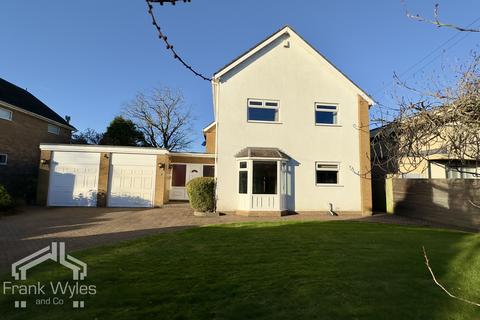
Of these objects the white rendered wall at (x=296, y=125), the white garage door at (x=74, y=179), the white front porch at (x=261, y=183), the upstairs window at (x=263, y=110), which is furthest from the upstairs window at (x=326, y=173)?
the white garage door at (x=74, y=179)

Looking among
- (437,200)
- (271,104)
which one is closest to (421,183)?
(437,200)

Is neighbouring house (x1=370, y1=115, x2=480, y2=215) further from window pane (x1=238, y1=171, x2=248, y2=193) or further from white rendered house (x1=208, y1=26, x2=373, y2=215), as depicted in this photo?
window pane (x1=238, y1=171, x2=248, y2=193)

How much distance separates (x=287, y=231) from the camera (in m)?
9.27

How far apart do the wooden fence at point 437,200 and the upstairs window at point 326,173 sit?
10.4 feet

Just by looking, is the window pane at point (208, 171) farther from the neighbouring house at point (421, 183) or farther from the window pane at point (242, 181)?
the neighbouring house at point (421, 183)

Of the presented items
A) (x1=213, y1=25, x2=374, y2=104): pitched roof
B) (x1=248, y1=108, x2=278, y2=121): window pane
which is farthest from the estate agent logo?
(x1=213, y1=25, x2=374, y2=104): pitched roof

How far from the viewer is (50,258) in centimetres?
618

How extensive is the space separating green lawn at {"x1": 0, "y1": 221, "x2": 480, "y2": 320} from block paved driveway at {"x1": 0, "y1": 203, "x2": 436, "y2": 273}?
49.9 inches

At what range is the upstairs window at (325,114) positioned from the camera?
15016 mm

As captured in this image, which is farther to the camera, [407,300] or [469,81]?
[407,300]

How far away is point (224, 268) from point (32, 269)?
3.59m

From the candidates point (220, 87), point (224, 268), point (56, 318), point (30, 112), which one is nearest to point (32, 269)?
point (56, 318)

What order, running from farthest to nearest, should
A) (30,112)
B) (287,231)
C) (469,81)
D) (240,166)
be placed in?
1. (30,112)
2. (240,166)
3. (287,231)
4. (469,81)

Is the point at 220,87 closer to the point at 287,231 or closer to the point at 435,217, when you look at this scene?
the point at 287,231
